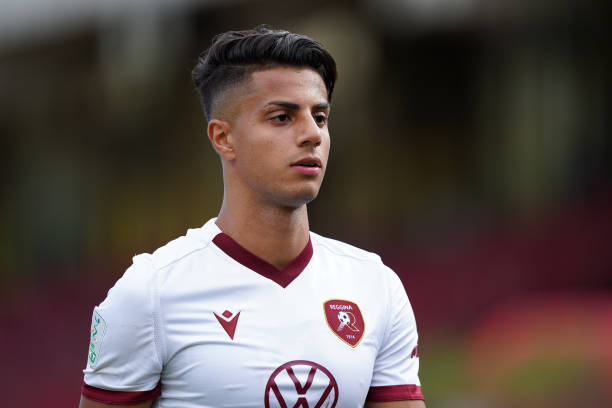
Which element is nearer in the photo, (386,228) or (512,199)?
(512,199)

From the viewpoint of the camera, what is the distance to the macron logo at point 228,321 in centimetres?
300

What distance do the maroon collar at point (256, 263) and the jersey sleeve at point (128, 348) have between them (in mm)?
317

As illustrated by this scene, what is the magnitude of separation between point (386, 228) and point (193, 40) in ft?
14.1

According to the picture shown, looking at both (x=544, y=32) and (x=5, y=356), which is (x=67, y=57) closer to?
(x=5, y=356)

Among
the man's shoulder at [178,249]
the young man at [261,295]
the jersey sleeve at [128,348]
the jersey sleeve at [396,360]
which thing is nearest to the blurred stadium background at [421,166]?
the jersey sleeve at [396,360]

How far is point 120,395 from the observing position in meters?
2.95

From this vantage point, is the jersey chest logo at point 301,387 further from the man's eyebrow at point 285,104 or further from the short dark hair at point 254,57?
the short dark hair at point 254,57

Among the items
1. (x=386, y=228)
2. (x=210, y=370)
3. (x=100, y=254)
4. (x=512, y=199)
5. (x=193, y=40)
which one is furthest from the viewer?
(x=100, y=254)

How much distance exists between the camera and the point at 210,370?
9.63 ft

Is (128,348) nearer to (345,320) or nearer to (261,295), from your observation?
(261,295)

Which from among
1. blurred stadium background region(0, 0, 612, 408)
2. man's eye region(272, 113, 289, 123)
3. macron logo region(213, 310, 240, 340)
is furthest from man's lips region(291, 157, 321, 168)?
blurred stadium background region(0, 0, 612, 408)

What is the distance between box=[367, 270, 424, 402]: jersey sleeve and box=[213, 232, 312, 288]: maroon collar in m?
0.39

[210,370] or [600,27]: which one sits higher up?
[600,27]

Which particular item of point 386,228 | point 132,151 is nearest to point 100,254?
point 132,151
